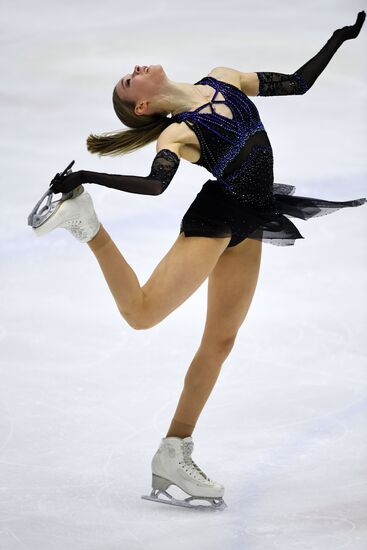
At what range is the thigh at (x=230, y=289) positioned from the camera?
3506 mm

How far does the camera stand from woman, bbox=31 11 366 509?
10.7 ft

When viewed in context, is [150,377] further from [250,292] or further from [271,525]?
[271,525]

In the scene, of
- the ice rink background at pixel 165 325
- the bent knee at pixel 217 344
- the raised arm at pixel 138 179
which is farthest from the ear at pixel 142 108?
the ice rink background at pixel 165 325

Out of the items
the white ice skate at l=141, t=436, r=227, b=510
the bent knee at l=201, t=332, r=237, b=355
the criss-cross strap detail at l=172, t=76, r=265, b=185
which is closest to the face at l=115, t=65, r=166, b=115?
the criss-cross strap detail at l=172, t=76, r=265, b=185

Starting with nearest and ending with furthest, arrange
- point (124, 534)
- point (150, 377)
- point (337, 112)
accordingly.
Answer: point (124, 534)
point (150, 377)
point (337, 112)

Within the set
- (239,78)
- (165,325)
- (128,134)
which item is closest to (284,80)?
(239,78)

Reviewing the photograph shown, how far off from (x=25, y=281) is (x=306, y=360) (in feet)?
5.05

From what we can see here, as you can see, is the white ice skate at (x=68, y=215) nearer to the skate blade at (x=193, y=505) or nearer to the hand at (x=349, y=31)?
the skate blade at (x=193, y=505)

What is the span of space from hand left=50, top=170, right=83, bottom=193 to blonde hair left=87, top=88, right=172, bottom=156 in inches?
16.1

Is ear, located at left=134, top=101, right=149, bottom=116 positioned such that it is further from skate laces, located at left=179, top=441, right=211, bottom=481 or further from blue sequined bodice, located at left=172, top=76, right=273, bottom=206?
skate laces, located at left=179, top=441, right=211, bottom=481

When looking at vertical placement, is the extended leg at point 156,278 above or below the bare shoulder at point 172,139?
below

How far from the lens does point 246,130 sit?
3387 mm

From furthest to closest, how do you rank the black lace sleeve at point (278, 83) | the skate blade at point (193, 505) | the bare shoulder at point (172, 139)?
the black lace sleeve at point (278, 83)
the skate blade at point (193, 505)
the bare shoulder at point (172, 139)

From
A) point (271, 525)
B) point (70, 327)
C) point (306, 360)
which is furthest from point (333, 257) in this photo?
point (271, 525)
